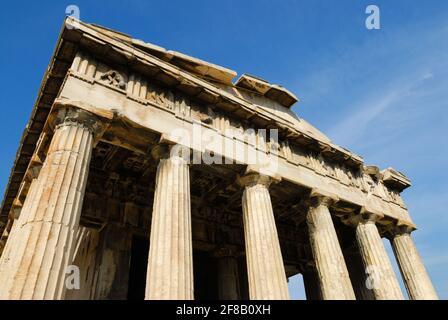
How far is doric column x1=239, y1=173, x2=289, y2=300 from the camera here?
9859 mm

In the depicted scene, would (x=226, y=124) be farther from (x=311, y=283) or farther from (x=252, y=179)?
(x=311, y=283)

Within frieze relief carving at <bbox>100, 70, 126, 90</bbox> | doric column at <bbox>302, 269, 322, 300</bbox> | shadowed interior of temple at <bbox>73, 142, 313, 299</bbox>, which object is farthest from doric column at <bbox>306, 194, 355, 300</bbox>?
frieze relief carving at <bbox>100, 70, 126, 90</bbox>

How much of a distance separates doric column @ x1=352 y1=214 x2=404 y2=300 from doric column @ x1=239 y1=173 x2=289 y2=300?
5660 millimetres

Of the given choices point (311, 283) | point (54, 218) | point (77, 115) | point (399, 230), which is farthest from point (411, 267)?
point (77, 115)

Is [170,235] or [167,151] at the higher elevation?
[167,151]

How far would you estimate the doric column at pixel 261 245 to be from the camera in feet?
32.3

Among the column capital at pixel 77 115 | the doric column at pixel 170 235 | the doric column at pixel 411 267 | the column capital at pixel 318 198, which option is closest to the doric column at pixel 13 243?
the column capital at pixel 77 115

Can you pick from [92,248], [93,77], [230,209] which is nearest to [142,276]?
Answer: [92,248]

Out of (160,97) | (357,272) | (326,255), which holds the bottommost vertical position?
(326,255)

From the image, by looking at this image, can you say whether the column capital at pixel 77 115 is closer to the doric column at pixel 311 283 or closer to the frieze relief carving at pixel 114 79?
the frieze relief carving at pixel 114 79

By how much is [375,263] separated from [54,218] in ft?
41.2

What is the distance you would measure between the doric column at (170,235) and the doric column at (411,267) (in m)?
12.4

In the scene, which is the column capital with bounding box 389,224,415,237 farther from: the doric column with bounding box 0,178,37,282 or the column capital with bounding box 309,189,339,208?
the doric column with bounding box 0,178,37,282

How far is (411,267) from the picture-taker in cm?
1606
